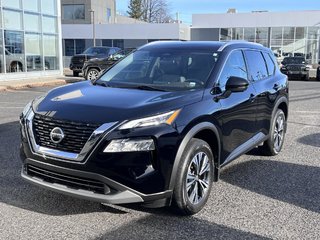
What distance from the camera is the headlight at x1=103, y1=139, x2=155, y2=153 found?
11.9 feet

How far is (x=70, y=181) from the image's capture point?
3.81m

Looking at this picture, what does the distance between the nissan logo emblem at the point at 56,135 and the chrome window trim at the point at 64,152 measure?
97 mm

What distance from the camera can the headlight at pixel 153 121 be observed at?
3.68 metres

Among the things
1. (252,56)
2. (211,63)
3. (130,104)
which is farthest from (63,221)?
(252,56)

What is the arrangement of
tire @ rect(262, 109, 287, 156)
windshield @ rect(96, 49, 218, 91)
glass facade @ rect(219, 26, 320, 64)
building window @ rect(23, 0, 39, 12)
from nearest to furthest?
windshield @ rect(96, 49, 218, 91)
tire @ rect(262, 109, 287, 156)
building window @ rect(23, 0, 39, 12)
glass facade @ rect(219, 26, 320, 64)

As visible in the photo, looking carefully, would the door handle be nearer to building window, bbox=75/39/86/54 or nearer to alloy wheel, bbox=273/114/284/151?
alloy wheel, bbox=273/114/284/151

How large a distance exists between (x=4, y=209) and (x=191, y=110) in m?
2.19

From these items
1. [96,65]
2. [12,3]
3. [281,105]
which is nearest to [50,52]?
[12,3]

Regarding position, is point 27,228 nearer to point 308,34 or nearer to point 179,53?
point 179,53

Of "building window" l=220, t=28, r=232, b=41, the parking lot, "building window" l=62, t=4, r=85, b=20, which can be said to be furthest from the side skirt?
"building window" l=62, t=4, r=85, b=20

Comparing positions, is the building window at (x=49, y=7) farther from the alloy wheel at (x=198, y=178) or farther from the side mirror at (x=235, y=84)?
the alloy wheel at (x=198, y=178)

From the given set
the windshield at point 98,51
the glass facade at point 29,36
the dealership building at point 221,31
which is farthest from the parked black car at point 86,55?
the dealership building at point 221,31

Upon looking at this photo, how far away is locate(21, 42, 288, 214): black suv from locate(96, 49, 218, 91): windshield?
12 millimetres

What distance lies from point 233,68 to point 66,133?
7.85 ft
